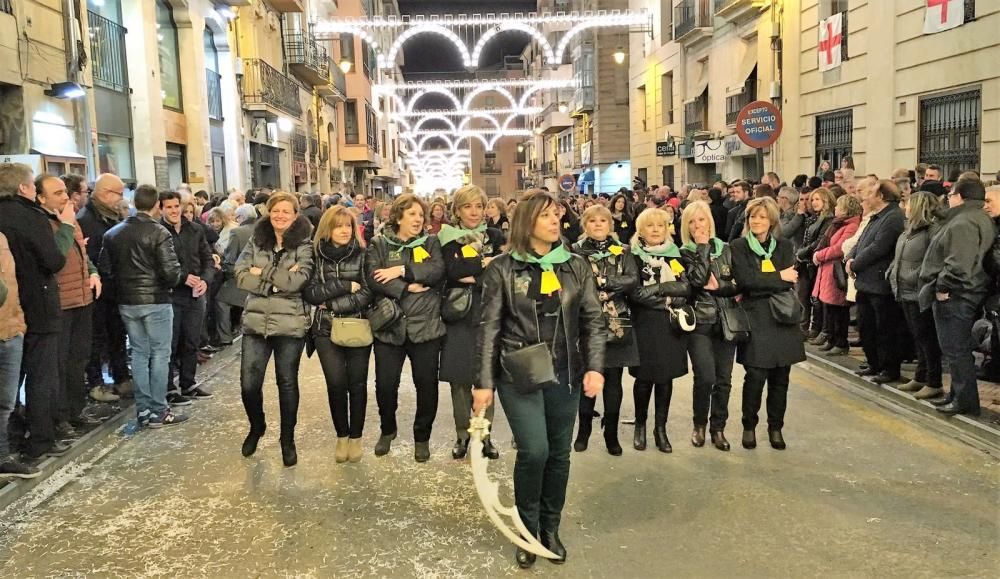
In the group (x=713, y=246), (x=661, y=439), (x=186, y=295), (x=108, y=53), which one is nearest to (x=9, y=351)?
(x=186, y=295)

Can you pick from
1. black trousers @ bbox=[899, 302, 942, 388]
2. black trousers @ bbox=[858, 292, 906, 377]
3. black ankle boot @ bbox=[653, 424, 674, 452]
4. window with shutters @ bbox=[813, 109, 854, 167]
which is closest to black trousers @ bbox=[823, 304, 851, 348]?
black trousers @ bbox=[858, 292, 906, 377]

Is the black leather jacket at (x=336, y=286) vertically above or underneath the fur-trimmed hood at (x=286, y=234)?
underneath

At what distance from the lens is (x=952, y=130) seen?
12102 mm

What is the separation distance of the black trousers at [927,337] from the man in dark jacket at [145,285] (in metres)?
6.32

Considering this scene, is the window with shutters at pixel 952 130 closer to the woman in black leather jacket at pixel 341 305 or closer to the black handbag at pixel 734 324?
the black handbag at pixel 734 324

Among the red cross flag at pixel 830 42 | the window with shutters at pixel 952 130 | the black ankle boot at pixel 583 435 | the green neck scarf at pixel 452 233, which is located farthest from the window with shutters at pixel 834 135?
the green neck scarf at pixel 452 233

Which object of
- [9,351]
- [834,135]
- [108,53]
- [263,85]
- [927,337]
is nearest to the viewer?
[9,351]

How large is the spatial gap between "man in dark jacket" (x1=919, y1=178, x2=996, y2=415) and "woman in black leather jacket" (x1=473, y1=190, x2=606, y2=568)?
3680 millimetres

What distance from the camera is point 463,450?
6121 millimetres

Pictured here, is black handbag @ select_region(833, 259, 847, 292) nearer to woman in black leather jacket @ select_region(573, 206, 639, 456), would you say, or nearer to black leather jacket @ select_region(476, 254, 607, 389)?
woman in black leather jacket @ select_region(573, 206, 639, 456)

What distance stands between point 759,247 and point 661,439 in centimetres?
159

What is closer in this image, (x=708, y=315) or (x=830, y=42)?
(x=708, y=315)

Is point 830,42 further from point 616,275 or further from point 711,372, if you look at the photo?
point 616,275

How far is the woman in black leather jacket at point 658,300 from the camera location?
5.87 metres
